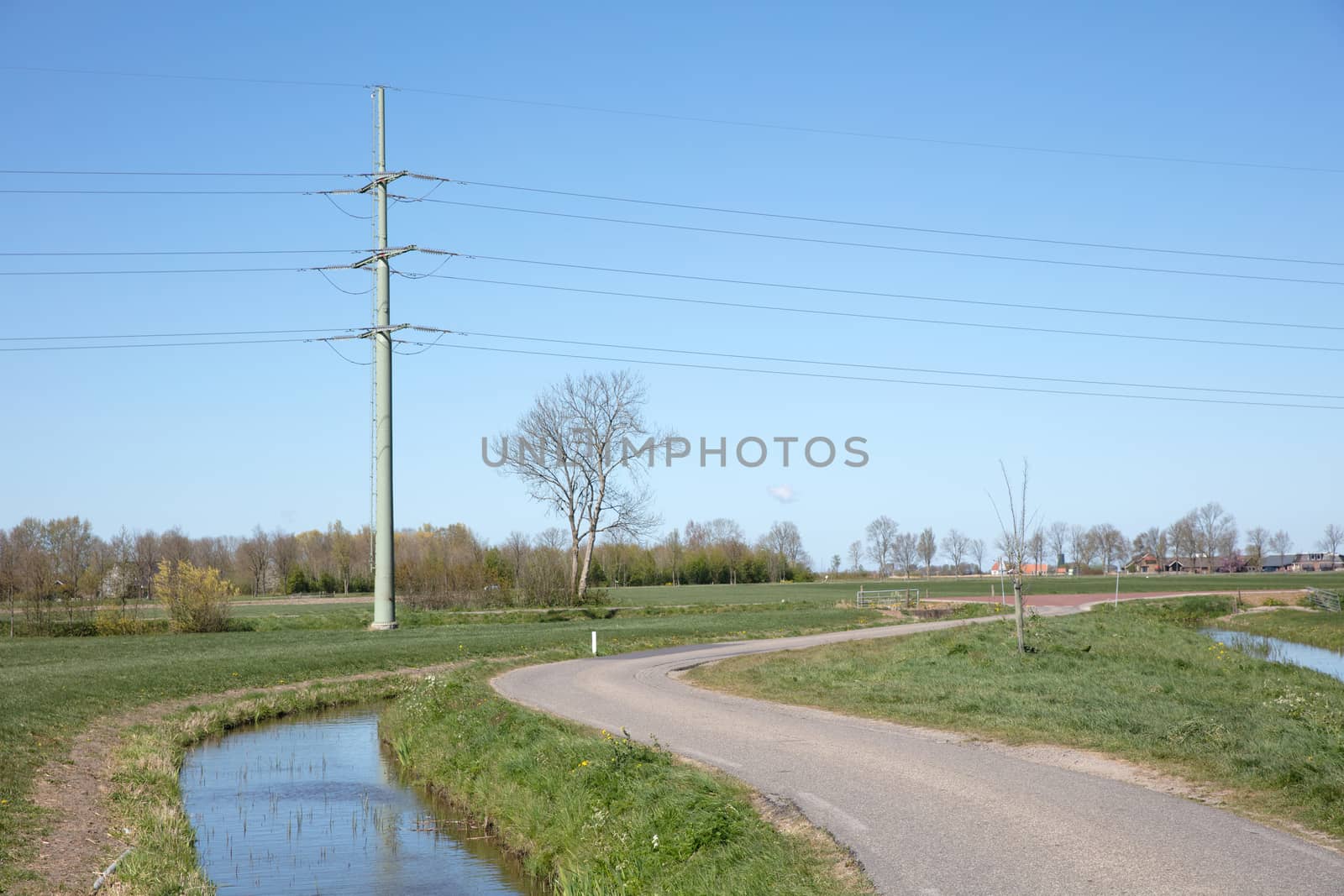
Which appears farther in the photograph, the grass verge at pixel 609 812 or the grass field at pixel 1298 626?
the grass field at pixel 1298 626

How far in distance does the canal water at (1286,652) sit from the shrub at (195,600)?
4097cm

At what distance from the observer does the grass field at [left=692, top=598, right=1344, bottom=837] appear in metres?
12.0

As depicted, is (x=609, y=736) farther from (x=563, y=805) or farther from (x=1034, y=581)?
(x=1034, y=581)

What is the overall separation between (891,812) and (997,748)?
4494 millimetres

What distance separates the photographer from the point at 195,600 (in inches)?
1896

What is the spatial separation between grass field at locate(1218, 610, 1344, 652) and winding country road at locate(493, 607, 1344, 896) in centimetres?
3667

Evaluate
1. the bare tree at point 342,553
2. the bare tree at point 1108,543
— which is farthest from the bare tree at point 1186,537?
the bare tree at point 342,553

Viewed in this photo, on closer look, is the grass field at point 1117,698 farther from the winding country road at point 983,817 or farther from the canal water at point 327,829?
the canal water at point 327,829

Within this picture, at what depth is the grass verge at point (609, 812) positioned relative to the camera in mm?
9555

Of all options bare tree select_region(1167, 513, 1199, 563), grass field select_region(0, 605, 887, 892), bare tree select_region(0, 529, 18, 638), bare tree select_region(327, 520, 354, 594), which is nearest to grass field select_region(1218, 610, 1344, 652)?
grass field select_region(0, 605, 887, 892)

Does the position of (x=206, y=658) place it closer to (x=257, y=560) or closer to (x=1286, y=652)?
(x=1286, y=652)

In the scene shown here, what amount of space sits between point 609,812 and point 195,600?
135ft

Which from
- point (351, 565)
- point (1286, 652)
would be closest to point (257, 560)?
point (351, 565)

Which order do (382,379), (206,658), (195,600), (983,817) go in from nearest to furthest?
(983,817) < (206,658) < (382,379) < (195,600)
